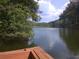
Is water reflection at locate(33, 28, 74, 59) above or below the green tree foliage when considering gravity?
below

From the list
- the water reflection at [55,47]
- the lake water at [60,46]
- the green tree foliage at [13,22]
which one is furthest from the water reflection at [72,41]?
the green tree foliage at [13,22]

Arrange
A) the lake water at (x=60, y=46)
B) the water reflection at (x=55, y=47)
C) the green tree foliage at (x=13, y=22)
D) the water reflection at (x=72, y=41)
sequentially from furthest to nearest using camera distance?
1. the green tree foliage at (x=13, y=22)
2. the water reflection at (x=72, y=41)
3. the lake water at (x=60, y=46)
4. the water reflection at (x=55, y=47)

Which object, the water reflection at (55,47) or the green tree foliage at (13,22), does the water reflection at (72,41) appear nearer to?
the water reflection at (55,47)

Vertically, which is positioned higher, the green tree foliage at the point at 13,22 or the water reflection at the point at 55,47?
the green tree foliage at the point at 13,22

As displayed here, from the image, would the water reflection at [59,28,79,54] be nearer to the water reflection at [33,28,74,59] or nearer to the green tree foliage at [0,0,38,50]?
the water reflection at [33,28,74,59]

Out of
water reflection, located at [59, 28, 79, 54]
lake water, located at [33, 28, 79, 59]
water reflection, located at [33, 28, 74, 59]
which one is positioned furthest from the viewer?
water reflection, located at [59, 28, 79, 54]

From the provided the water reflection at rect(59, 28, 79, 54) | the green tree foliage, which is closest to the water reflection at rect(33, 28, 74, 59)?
the water reflection at rect(59, 28, 79, 54)

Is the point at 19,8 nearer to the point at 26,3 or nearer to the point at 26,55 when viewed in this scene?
the point at 26,3

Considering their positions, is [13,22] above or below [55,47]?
above

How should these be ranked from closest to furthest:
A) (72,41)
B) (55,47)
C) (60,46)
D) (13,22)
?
(55,47), (13,22), (60,46), (72,41)

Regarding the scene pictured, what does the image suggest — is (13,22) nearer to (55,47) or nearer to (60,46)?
(55,47)

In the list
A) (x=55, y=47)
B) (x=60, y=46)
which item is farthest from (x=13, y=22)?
(x=60, y=46)

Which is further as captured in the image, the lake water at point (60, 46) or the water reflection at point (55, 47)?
the lake water at point (60, 46)

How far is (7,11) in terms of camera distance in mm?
19391
